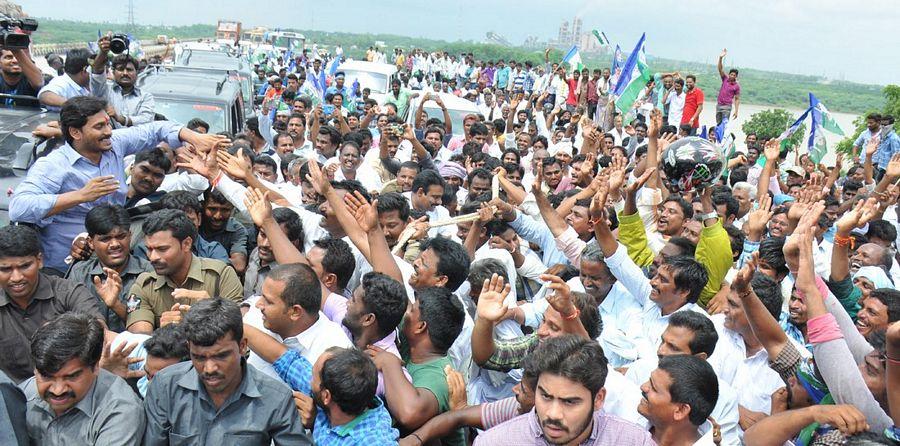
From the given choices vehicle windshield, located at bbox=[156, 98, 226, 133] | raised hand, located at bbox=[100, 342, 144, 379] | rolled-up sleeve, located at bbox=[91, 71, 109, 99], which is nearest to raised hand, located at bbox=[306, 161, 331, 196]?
raised hand, located at bbox=[100, 342, 144, 379]

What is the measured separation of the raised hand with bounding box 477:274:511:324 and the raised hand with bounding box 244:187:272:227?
58.5 inches

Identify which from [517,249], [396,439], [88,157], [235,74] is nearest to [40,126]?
[88,157]

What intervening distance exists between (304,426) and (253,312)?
2.39 feet

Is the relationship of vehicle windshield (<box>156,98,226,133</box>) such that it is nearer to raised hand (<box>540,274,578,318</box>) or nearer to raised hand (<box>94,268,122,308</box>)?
raised hand (<box>94,268,122,308</box>)

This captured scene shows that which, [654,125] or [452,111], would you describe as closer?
[654,125]

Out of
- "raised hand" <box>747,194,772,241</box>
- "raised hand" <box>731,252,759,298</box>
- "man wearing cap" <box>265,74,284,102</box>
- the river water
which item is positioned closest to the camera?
"raised hand" <box>731,252,759,298</box>

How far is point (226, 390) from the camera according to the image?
282 cm

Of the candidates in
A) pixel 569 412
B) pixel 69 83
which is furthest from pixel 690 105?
pixel 569 412

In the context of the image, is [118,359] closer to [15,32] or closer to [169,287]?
[169,287]

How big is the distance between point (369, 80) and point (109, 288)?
53.6 feet

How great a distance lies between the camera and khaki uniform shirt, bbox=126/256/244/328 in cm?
393

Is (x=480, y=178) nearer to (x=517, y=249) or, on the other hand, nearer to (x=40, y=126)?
(x=517, y=249)

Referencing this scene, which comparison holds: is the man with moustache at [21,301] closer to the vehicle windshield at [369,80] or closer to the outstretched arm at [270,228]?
the outstretched arm at [270,228]

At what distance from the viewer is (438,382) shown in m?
3.37
